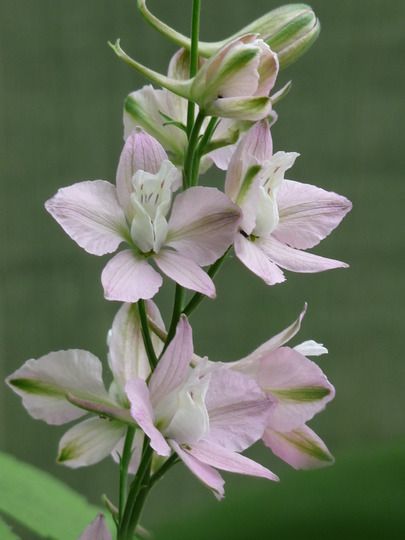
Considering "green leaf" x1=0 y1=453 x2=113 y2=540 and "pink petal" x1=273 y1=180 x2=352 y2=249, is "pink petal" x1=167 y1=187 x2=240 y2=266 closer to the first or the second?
"pink petal" x1=273 y1=180 x2=352 y2=249

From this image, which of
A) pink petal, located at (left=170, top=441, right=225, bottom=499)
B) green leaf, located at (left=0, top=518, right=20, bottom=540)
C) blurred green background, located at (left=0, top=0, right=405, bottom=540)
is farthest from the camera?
blurred green background, located at (left=0, top=0, right=405, bottom=540)

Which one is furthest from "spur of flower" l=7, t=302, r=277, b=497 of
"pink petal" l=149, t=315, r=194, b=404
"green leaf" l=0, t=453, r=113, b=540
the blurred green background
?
the blurred green background

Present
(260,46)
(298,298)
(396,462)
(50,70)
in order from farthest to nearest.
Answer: (298,298) → (50,70) → (260,46) → (396,462)

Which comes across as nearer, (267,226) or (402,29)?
(267,226)

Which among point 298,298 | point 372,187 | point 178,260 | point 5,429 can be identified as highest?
point 178,260

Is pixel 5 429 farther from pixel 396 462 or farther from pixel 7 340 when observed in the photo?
pixel 396 462

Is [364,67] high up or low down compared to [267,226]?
down

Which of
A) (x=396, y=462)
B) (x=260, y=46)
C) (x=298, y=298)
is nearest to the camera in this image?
(x=396, y=462)

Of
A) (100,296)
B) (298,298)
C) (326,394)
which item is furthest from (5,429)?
(326,394)
